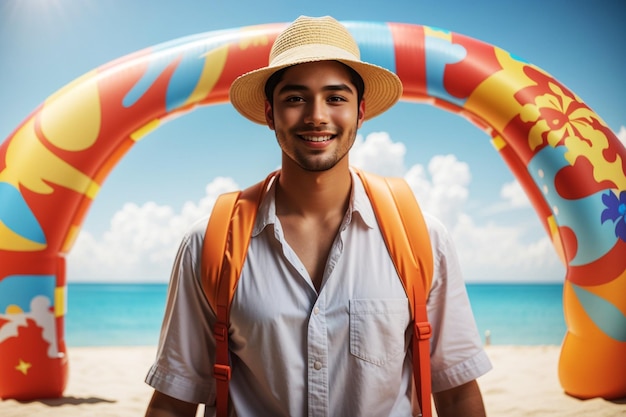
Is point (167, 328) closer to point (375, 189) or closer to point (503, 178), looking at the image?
point (375, 189)

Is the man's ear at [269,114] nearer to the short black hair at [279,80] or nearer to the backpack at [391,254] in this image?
the short black hair at [279,80]

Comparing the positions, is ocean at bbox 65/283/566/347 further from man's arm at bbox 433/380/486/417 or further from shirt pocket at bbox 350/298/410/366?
shirt pocket at bbox 350/298/410/366

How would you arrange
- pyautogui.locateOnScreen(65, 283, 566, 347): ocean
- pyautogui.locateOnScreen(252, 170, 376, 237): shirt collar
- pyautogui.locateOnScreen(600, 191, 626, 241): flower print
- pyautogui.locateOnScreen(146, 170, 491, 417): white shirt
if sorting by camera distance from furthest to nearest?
pyautogui.locateOnScreen(65, 283, 566, 347): ocean
pyautogui.locateOnScreen(600, 191, 626, 241): flower print
pyautogui.locateOnScreen(252, 170, 376, 237): shirt collar
pyautogui.locateOnScreen(146, 170, 491, 417): white shirt

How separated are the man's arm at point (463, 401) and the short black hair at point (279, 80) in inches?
28.7

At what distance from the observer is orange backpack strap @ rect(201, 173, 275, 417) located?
4.02 ft

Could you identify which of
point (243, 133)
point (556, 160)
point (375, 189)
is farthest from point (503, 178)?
point (375, 189)

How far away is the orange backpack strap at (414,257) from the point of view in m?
1.23

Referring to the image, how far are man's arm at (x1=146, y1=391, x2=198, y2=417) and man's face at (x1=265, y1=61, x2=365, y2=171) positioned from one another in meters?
0.61

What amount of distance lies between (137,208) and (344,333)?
21.3 meters

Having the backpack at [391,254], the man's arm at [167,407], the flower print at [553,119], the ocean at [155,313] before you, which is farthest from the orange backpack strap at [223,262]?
the ocean at [155,313]

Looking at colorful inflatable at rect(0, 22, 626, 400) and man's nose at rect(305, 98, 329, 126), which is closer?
man's nose at rect(305, 98, 329, 126)

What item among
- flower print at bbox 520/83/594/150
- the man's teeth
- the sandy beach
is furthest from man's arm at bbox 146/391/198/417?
flower print at bbox 520/83/594/150

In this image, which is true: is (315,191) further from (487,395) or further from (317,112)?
(487,395)

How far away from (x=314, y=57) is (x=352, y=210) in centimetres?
36
